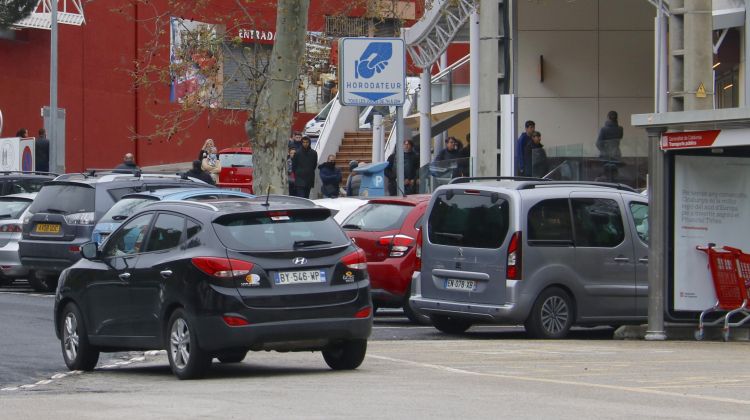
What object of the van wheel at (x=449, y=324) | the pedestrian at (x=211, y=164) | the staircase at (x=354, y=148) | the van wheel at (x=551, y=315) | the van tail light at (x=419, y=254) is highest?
the staircase at (x=354, y=148)

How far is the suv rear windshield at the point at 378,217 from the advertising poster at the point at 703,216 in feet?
10.9

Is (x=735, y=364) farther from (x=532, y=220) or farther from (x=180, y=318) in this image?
(x=180, y=318)

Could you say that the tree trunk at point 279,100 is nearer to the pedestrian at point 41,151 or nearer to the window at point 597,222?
the window at point 597,222

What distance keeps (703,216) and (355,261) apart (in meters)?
5.82

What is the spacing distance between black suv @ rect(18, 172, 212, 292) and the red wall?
2055cm

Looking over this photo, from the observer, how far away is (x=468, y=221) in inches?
625

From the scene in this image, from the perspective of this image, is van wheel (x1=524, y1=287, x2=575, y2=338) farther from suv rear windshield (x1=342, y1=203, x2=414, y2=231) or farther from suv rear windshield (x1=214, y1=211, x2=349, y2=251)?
suv rear windshield (x1=214, y1=211, x2=349, y2=251)

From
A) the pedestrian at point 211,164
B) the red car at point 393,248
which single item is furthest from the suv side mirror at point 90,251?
the pedestrian at point 211,164

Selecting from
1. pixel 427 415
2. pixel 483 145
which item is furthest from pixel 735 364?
pixel 483 145

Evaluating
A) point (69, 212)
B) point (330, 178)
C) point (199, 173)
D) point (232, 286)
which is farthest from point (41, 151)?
point (232, 286)

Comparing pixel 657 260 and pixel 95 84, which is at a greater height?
pixel 95 84

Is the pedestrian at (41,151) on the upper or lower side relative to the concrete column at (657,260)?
upper

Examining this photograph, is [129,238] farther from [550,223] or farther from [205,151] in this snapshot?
[205,151]

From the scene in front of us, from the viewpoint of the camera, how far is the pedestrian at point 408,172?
3031cm
